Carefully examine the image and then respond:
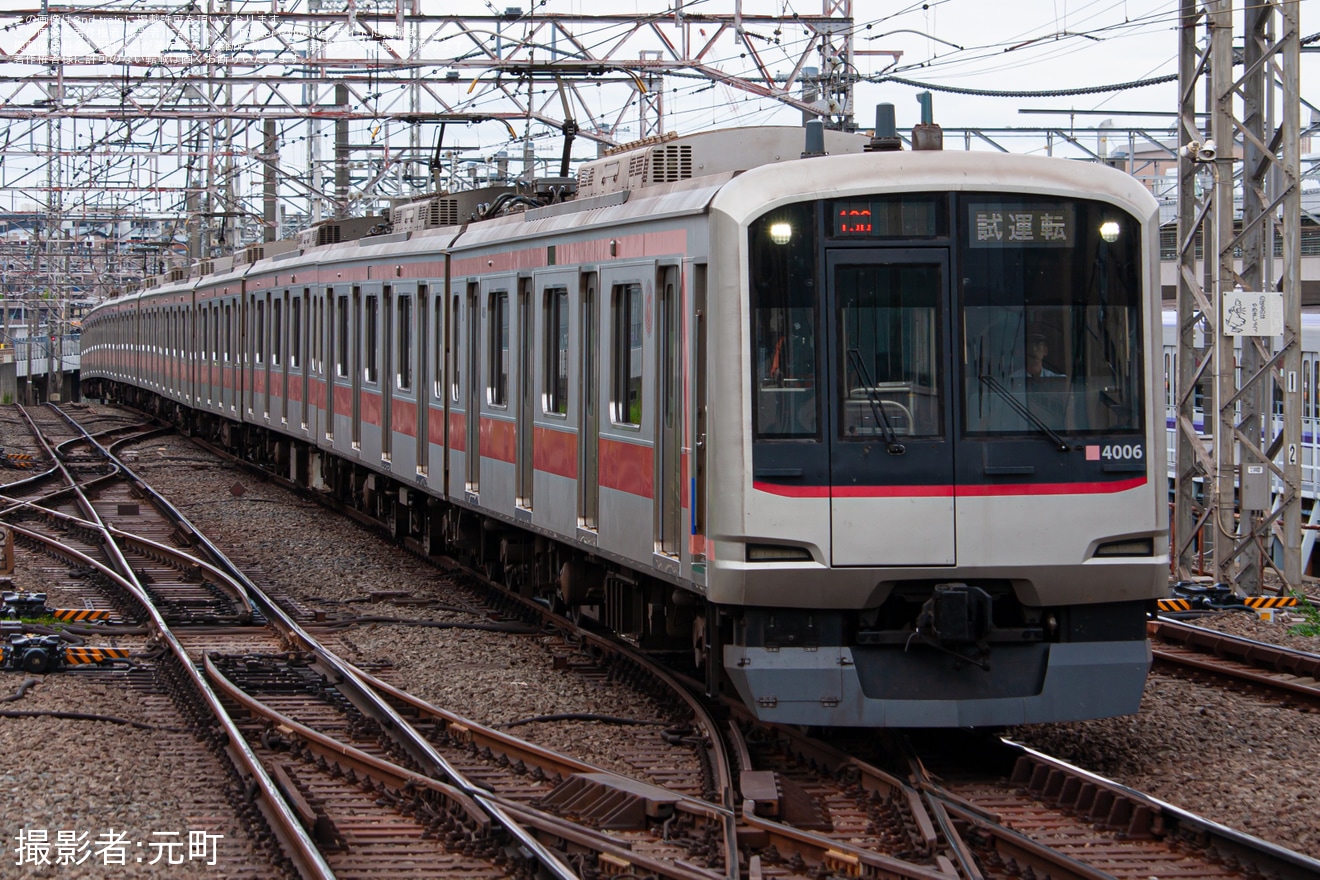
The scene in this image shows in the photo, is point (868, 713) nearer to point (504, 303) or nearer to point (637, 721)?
point (637, 721)

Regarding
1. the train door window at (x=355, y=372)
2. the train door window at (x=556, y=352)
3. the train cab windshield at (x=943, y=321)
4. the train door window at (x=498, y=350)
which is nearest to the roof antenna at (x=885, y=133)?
the train cab windshield at (x=943, y=321)

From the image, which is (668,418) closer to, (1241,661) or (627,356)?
(627,356)

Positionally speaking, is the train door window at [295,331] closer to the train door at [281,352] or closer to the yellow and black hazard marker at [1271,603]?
the train door at [281,352]

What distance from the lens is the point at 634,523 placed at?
8.84 m

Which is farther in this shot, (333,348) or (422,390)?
(333,348)

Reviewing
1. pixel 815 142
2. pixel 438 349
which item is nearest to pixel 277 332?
pixel 438 349

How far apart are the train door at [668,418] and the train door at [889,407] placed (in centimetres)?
90

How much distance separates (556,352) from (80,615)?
3996 millimetres

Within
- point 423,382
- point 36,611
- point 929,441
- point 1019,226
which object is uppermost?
point 1019,226

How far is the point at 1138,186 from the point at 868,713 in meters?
2.60

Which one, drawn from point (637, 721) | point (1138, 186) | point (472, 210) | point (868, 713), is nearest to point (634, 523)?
point (637, 721)

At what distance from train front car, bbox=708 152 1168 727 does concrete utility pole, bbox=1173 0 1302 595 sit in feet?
16.1

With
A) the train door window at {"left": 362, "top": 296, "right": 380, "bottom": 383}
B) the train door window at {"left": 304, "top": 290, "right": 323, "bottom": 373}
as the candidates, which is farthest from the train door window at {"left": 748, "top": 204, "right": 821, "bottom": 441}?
the train door window at {"left": 304, "top": 290, "right": 323, "bottom": 373}

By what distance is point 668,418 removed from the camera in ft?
27.2
